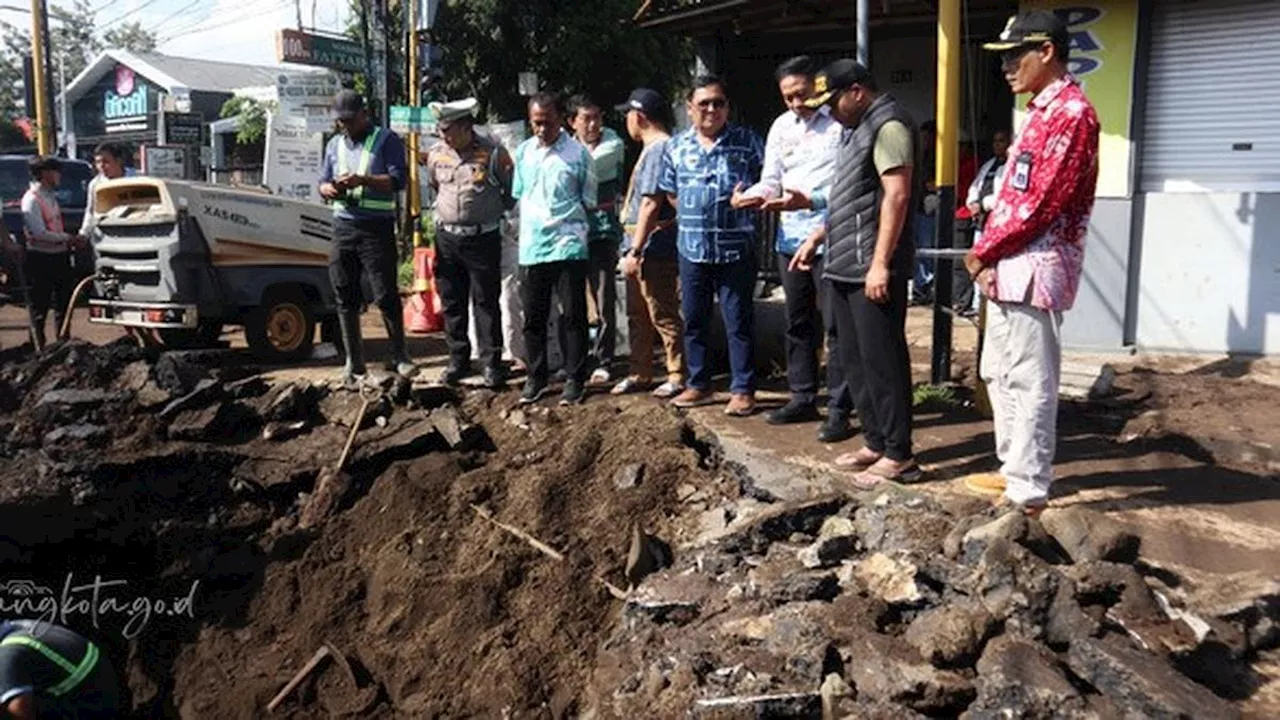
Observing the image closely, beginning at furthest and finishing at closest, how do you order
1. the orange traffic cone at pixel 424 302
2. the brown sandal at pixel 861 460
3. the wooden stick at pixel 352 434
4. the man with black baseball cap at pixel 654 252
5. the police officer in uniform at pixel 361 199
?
the orange traffic cone at pixel 424 302, the police officer in uniform at pixel 361 199, the man with black baseball cap at pixel 654 252, the wooden stick at pixel 352 434, the brown sandal at pixel 861 460

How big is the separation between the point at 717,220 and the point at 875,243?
4.27 feet

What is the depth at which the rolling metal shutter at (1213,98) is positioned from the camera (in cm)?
785

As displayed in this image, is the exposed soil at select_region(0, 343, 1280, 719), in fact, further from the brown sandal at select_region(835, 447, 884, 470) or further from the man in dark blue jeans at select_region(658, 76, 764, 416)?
A: the man in dark blue jeans at select_region(658, 76, 764, 416)

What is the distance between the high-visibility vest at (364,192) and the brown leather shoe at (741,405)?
2.67m

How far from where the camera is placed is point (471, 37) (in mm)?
17984

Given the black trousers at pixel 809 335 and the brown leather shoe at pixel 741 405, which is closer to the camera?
the black trousers at pixel 809 335

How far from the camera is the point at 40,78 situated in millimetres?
22828

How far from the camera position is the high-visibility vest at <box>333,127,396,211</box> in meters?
6.98

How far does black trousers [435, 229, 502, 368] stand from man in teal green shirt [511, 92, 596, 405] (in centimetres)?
44

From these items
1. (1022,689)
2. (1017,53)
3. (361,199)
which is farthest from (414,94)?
(1022,689)

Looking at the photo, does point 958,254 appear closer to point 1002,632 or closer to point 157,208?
point 1002,632

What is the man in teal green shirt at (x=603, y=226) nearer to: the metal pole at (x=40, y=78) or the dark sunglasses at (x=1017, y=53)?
the dark sunglasses at (x=1017, y=53)

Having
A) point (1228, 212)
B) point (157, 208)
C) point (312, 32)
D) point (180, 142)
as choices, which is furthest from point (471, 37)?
point (1228, 212)

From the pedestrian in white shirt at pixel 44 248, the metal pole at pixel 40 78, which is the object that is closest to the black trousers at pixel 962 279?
the pedestrian in white shirt at pixel 44 248
